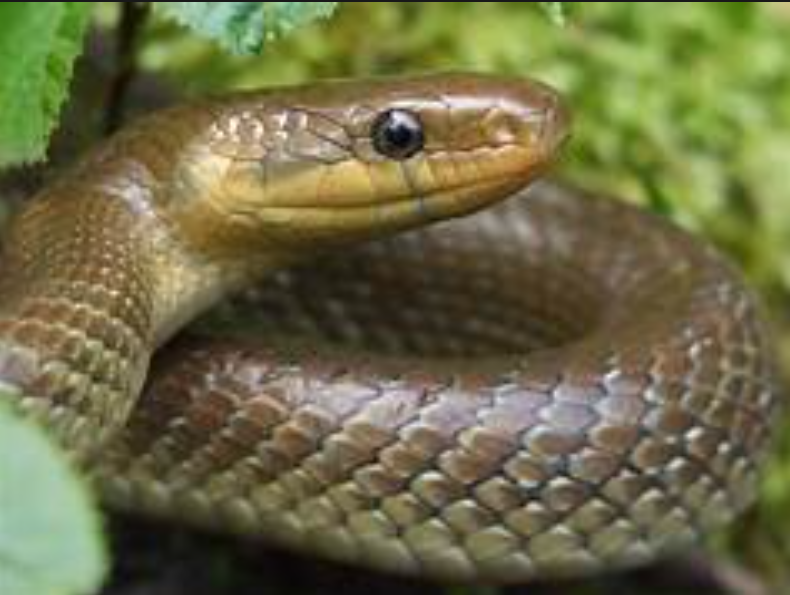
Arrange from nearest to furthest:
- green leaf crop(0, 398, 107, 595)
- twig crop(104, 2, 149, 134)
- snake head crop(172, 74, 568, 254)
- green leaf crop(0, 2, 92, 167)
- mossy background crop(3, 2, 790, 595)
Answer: green leaf crop(0, 398, 107, 595), green leaf crop(0, 2, 92, 167), snake head crop(172, 74, 568, 254), twig crop(104, 2, 149, 134), mossy background crop(3, 2, 790, 595)

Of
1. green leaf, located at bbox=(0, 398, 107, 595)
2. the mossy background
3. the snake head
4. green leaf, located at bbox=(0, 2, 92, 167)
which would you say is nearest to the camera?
green leaf, located at bbox=(0, 398, 107, 595)

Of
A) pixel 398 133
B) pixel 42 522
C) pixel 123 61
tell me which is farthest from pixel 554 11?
pixel 42 522

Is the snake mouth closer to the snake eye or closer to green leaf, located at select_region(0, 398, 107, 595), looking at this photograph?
the snake eye

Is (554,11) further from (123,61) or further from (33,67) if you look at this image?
(123,61)

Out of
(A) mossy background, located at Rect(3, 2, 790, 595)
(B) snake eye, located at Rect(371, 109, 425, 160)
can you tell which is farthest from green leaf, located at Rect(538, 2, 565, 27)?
(A) mossy background, located at Rect(3, 2, 790, 595)

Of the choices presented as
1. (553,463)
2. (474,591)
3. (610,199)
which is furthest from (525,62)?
(553,463)

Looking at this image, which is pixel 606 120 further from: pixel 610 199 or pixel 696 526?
pixel 696 526
